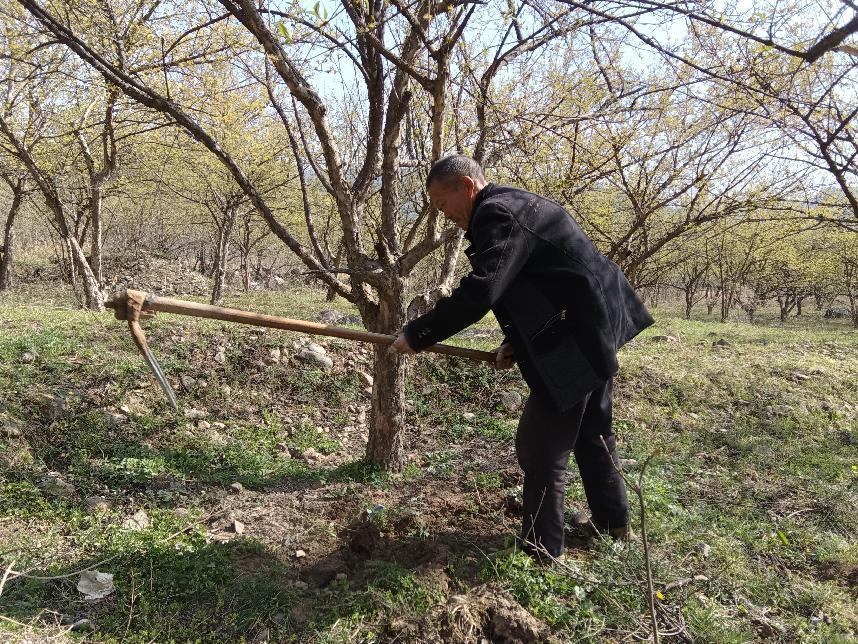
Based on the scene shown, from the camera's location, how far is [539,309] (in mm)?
2449

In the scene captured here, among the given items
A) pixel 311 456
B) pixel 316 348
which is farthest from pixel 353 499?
pixel 316 348

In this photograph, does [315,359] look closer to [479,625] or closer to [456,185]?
[456,185]

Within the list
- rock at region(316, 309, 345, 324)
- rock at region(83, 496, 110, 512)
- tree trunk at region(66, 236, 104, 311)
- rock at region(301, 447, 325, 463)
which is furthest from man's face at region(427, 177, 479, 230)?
rock at region(316, 309, 345, 324)

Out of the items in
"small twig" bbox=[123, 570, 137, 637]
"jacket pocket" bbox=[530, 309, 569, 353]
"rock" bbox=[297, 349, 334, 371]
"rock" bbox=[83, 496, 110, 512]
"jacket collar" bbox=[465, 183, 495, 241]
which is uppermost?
"jacket collar" bbox=[465, 183, 495, 241]

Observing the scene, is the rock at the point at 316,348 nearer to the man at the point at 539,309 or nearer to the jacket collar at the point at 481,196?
the man at the point at 539,309

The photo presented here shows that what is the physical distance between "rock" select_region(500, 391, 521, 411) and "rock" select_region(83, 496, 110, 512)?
3620 millimetres

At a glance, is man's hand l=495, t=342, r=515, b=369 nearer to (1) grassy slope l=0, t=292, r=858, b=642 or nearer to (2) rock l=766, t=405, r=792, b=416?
(1) grassy slope l=0, t=292, r=858, b=642

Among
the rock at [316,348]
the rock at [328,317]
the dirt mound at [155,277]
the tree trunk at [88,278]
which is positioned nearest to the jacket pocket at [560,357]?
the rock at [316,348]

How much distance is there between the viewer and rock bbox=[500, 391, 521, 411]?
543 centimetres

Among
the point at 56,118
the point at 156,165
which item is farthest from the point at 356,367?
the point at 156,165

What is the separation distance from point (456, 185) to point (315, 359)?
12.1 ft

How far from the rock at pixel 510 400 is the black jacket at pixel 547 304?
298 centimetres

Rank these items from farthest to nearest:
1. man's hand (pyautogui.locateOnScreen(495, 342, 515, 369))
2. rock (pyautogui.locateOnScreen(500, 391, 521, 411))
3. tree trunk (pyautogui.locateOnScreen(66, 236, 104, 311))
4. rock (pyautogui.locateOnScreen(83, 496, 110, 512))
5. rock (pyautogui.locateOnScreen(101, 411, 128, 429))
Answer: tree trunk (pyautogui.locateOnScreen(66, 236, 104, 311)) → rock (pyautogui.locateOnScreen(500, 391, 521, 411)) → rock (pyautogui.locateOnScreen(101, 411, 128, 429)) → rock (pyautogui.locateOnScreen(83, 496, 110, 512)) → man's hand (pyautogui.locateOnScreen(495, 342, 515, 369))

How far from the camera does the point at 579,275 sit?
2.39 meters
